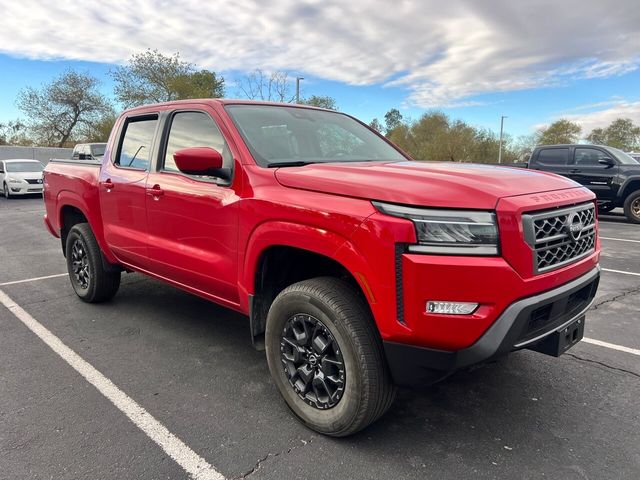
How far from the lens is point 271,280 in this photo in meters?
3.01

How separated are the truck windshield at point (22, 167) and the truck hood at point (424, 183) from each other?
20.3 m

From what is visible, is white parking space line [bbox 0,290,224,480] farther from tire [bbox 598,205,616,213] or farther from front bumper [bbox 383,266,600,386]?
tire [bbox 598,205,616,213]

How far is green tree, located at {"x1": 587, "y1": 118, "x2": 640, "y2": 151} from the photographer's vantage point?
55.0 metres

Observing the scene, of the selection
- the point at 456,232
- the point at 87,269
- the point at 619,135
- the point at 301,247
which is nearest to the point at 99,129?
the point at 87,269

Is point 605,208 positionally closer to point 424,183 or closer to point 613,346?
point 613,346

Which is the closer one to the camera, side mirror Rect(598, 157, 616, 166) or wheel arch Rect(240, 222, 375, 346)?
wheel arch Rect(240, 222, 375, 346)

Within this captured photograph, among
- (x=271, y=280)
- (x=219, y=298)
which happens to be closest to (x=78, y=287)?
(x=219, y=298)

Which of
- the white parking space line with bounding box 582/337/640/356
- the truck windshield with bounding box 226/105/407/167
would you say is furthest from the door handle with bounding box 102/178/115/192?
the white parking space line with bounding box 582/337/640/356

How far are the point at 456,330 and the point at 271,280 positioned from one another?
1.28m

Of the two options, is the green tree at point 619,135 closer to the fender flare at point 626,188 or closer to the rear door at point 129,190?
the fender flare at point 626,188

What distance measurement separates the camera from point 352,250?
7.54 feet

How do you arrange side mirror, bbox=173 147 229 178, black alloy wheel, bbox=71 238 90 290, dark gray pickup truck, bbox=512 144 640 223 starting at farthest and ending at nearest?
dark gray pickup truck, bbox=512 144 640 223, black alloy wheel, bbox=71 238 90 290, side mirror, bbox=173 147 229 178

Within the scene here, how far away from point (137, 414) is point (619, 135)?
216ft

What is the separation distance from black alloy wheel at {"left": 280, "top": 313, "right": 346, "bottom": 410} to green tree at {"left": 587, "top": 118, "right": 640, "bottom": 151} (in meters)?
61.9
